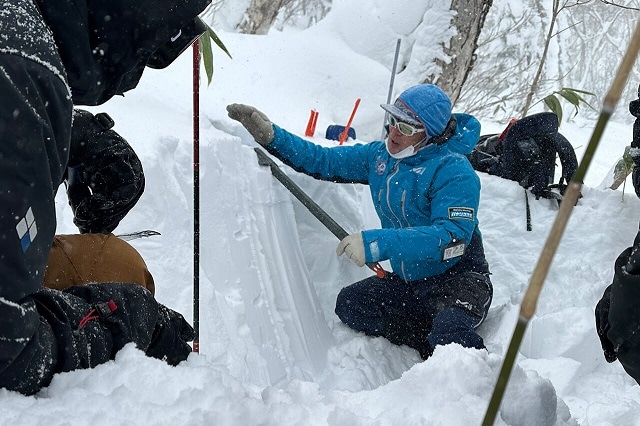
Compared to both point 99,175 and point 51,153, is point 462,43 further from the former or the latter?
point 51,153

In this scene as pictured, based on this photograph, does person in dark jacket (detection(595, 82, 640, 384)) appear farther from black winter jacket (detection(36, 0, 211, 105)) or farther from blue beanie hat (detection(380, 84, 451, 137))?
blue beanie hat (detection(380, 84, 451, 137))

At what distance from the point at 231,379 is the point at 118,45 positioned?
2.58 feet

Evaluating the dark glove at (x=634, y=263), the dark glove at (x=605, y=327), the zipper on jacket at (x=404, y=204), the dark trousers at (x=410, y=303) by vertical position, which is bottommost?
the dark trousers at (x=410, y=303)

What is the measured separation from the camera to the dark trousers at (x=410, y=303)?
343 cm

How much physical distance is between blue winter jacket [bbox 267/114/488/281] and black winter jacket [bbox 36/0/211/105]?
1.91m

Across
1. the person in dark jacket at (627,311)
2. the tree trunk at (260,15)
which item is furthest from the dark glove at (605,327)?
the tree trunk at (260,15)

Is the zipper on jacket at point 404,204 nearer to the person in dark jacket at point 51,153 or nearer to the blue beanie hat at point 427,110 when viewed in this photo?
the blue beanie hat at point 427,110

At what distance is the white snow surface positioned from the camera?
3.86ft

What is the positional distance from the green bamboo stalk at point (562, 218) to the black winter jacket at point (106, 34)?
1.08 metres

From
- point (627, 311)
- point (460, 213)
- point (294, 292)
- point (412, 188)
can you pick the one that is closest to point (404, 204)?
point (412, 188)

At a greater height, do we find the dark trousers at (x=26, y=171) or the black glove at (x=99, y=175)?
the dark trousers at (x=26, y=171)

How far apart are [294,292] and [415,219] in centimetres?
83

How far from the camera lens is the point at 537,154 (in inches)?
198

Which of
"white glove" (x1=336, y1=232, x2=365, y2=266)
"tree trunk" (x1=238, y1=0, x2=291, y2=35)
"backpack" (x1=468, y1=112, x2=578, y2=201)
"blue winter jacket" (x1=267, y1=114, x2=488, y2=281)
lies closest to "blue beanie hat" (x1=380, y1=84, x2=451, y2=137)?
"blue winter jacket" (x1=267, y1=114, x2=488, y2=281)
